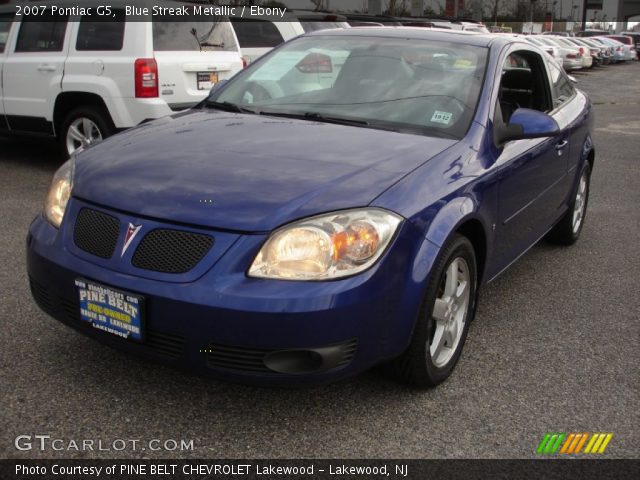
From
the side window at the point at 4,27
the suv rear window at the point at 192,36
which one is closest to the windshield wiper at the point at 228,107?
the suv rear window at the point at 192,36

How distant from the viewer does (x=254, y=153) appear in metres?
3.20

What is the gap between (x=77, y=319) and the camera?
2.94m

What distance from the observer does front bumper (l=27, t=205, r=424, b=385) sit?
8.47 ft

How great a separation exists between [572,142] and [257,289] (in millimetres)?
3134

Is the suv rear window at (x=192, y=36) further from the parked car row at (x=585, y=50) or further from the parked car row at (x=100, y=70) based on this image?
the parked car row at (x=585, y=50)

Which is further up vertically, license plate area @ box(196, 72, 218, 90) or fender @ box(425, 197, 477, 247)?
fender @ box(425, 197, 477, 247)

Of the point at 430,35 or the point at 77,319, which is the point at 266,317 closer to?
the point at 77,319

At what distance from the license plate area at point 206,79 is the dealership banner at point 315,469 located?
528 cm

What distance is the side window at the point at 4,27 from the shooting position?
8.09m

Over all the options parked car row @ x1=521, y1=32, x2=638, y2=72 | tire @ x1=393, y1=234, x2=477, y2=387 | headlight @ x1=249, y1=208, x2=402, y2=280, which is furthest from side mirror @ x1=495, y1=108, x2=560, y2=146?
parked car row @ x1=521, y1=32, x2=638, y2=72

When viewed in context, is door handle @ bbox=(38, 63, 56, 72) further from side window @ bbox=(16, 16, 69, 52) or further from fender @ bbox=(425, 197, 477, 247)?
fender @ bbox=(425, 197, 477, 247)

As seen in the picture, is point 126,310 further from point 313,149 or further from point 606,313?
point 606,313

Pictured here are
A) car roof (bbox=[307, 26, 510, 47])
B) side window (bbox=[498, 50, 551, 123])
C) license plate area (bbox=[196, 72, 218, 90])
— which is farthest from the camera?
license plate area (bbox=[196, 72, 218, 90])

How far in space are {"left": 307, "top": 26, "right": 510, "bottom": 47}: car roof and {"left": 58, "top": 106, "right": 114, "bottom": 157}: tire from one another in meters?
3.43
